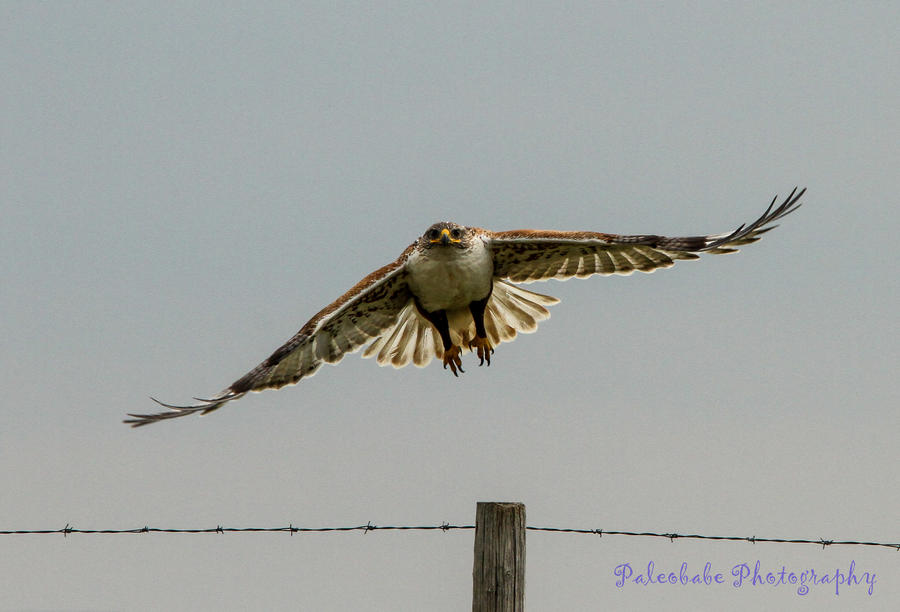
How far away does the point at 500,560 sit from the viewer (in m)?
4.57

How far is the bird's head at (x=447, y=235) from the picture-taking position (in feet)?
25.3

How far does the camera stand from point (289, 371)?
323 inches

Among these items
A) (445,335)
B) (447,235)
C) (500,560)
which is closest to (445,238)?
(447,235)

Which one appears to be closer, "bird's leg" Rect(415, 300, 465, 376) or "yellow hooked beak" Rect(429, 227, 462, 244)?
"yellow hooked beak" Rect(429, 227, 462, 244)

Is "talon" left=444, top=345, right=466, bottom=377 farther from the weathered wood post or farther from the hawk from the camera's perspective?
the weathered wood post

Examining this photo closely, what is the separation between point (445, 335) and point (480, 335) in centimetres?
29

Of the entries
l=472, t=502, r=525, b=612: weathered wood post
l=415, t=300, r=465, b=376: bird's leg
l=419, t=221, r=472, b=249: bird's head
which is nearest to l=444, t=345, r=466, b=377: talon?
l=415, t=300, r=465, b=376: bird's leg

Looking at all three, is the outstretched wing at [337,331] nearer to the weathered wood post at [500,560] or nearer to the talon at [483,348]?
the talon at [483,348]

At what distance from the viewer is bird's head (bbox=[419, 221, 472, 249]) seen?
25.3 ft

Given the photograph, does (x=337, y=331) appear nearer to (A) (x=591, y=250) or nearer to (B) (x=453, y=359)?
(B) (x=453, y=359)

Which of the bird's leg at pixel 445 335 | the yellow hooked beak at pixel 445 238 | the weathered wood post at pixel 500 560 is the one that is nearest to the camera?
the weathered wood post at pixel 500 560

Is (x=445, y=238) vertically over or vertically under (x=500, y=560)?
over

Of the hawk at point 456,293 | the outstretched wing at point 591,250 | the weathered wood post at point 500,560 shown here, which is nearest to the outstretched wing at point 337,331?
the hawk at point 456,293

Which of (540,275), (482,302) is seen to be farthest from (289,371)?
(540,275)
